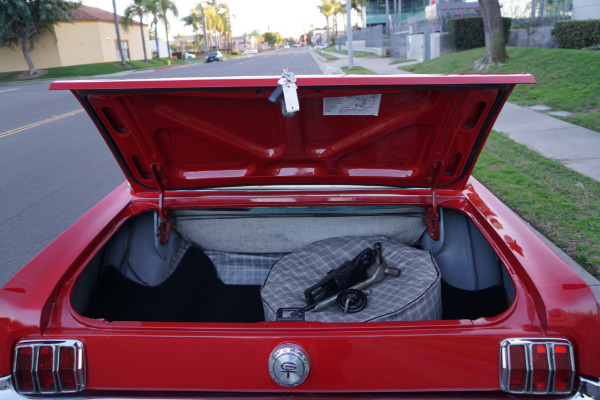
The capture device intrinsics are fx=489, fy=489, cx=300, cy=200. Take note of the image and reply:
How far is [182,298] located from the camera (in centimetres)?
259

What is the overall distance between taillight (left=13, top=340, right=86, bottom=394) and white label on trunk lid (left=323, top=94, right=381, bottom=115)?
1.28 meters

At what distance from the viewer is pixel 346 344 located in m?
1.48

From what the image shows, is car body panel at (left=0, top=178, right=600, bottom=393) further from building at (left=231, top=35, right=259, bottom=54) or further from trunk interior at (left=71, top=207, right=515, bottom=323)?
building at (left=231, top=35, right=259, bottom=54)

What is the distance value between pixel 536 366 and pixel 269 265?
1641 mm

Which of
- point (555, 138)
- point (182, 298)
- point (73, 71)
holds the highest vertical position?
point (73, 71)

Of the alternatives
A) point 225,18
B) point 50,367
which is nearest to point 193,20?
point 225,18

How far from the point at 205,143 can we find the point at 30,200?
4.95 m

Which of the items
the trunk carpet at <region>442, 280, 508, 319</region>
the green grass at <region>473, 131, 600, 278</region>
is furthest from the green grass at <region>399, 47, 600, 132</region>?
the trunk carpet at <region>442, 280, 508, 319</region>

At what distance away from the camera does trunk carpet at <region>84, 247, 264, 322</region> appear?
2.29 meters

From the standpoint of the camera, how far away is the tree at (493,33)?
1332cm

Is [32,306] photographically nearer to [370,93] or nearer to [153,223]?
[153,223]

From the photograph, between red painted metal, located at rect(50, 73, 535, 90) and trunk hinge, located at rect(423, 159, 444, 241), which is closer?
red painted metal, located at rect(50, 73, 535, 90)

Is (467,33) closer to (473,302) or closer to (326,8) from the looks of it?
(473,302)

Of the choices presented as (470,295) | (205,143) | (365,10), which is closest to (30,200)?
(205,143)
